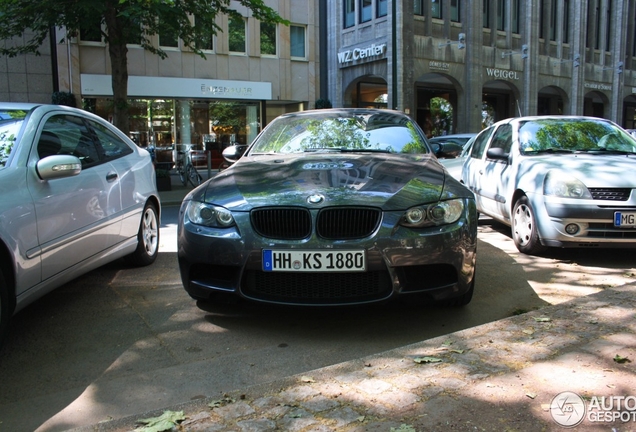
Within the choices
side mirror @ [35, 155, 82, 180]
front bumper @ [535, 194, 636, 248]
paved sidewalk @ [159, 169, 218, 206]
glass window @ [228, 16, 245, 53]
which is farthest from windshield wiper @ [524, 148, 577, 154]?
glass window @ [228, 16, 245, 53]

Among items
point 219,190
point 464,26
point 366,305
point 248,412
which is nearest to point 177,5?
point 219,190

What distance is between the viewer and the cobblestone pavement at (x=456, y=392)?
85.9 inches

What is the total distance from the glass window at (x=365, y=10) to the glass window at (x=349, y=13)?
477 mm

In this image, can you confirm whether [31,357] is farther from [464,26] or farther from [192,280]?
[464,26]

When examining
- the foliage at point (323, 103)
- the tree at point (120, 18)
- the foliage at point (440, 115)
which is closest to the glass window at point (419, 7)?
the foliage at point (440, 115)

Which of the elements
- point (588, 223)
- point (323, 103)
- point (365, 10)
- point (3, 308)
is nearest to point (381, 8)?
point (365, 10)

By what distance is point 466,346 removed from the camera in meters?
2.96

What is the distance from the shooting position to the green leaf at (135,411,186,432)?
2.14m

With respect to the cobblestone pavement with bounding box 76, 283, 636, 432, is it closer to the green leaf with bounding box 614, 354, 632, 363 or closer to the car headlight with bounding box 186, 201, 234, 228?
the green leaf with bounding box 614, 354, 632, 363

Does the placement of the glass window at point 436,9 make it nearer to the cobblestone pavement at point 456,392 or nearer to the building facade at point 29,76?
the building facade at point 29,76

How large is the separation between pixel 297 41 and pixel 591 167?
70.9 feet

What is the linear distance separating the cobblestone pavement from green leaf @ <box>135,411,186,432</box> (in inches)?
0.7

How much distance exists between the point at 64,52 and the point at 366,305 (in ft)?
66.5

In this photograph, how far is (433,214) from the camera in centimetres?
362
